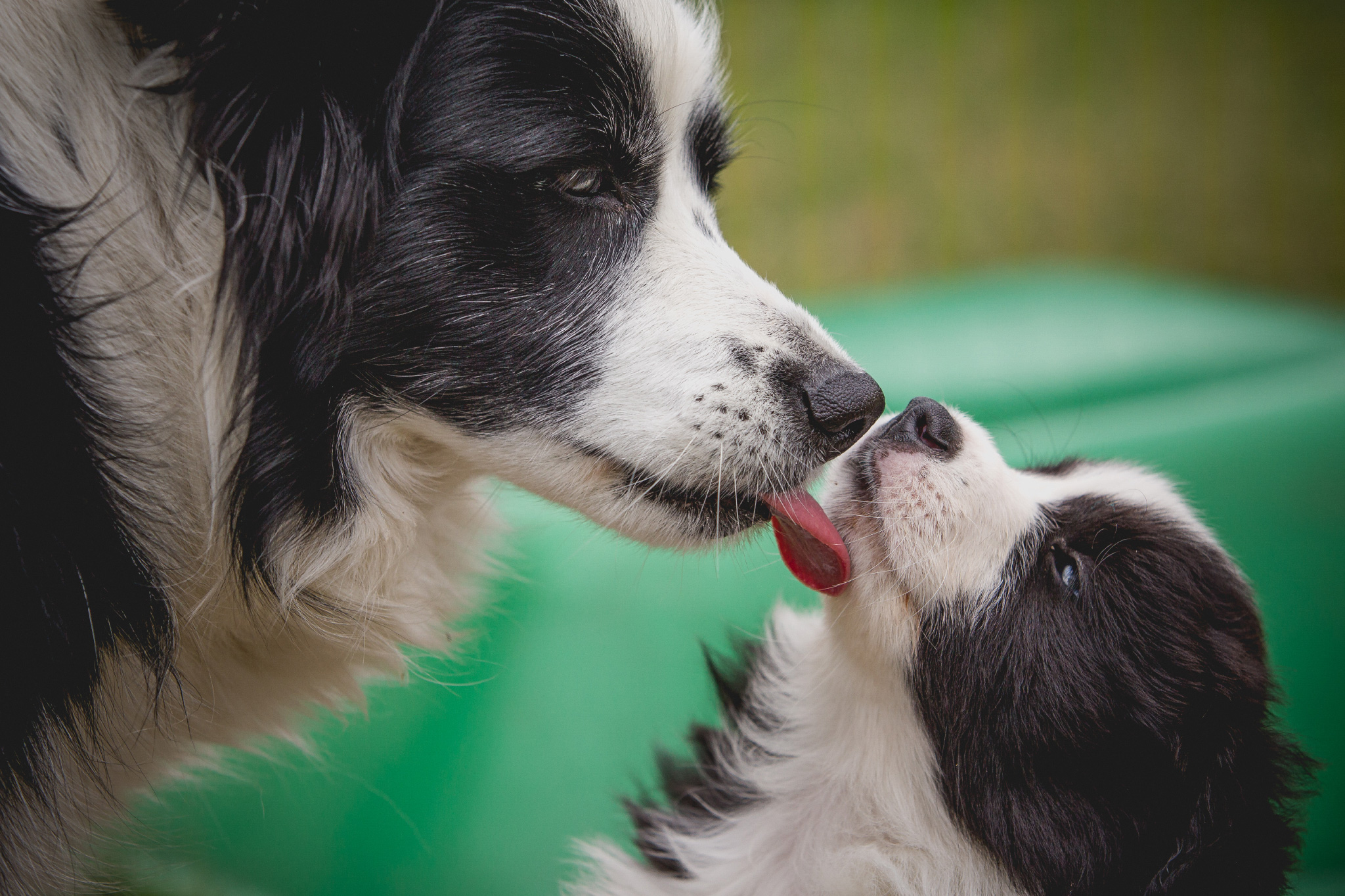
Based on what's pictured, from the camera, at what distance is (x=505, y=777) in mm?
2270

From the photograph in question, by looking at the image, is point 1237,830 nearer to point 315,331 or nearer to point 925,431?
point 925,431

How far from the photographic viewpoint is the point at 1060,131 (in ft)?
20.0

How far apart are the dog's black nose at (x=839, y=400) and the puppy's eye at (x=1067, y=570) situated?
420 mm

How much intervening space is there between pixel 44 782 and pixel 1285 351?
11.1ft

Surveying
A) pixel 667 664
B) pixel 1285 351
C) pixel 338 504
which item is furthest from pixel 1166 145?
pixel 338 504

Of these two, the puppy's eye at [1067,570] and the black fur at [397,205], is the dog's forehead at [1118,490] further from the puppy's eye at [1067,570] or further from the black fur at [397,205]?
the black fur at [397,205]

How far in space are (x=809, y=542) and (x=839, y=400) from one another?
255 mm

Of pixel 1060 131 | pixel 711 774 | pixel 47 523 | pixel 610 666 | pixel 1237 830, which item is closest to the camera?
pixel 47 523

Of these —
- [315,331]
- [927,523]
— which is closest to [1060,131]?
[927,523]

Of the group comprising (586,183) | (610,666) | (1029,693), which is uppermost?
(586,183)

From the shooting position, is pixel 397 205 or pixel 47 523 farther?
pixel 397 205

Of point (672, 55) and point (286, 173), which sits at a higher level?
point (672, 55)

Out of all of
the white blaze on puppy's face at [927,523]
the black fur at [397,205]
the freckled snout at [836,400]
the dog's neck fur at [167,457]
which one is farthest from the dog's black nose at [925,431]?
the dog's neck fur at [167,457]

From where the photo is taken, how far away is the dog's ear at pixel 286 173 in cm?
126
